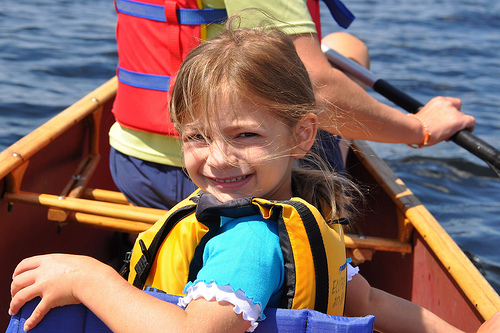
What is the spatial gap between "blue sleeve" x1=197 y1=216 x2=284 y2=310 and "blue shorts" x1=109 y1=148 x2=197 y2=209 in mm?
668

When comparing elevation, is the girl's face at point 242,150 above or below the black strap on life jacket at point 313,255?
above

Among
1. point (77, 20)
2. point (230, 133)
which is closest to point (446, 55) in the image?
point (77, 20)

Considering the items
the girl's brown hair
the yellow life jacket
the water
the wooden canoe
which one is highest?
the girl's brown hair

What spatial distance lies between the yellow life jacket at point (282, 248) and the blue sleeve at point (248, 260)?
0.02 metres

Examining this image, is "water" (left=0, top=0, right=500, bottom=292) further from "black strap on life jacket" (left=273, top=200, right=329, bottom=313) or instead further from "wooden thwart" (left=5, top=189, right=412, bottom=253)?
"black strap on life jacket" (left=273, top=200, right=329, bottom=313)

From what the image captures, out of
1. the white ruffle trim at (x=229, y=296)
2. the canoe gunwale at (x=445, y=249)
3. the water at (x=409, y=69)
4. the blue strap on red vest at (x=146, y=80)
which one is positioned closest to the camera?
the white ruffle trim at (x=229, y=296)

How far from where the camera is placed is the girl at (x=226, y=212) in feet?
3.33

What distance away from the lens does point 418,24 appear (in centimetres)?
852

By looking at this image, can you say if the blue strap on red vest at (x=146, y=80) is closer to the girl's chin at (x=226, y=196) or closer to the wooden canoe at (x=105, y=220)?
the wooden canoe at (x=105, y=220)

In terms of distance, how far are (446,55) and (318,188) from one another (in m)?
6.32

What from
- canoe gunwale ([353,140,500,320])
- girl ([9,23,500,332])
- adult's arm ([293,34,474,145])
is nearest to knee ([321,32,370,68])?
canoe gunwale ([353,140,500,320])

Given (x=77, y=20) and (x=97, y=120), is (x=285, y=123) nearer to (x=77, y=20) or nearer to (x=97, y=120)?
(x=97, y=120)

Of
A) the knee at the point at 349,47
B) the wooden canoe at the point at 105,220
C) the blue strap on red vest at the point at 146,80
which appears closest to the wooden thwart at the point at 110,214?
the wooden canoe at the point at 105,220

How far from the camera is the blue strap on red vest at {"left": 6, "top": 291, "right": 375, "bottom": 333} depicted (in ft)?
3.52
